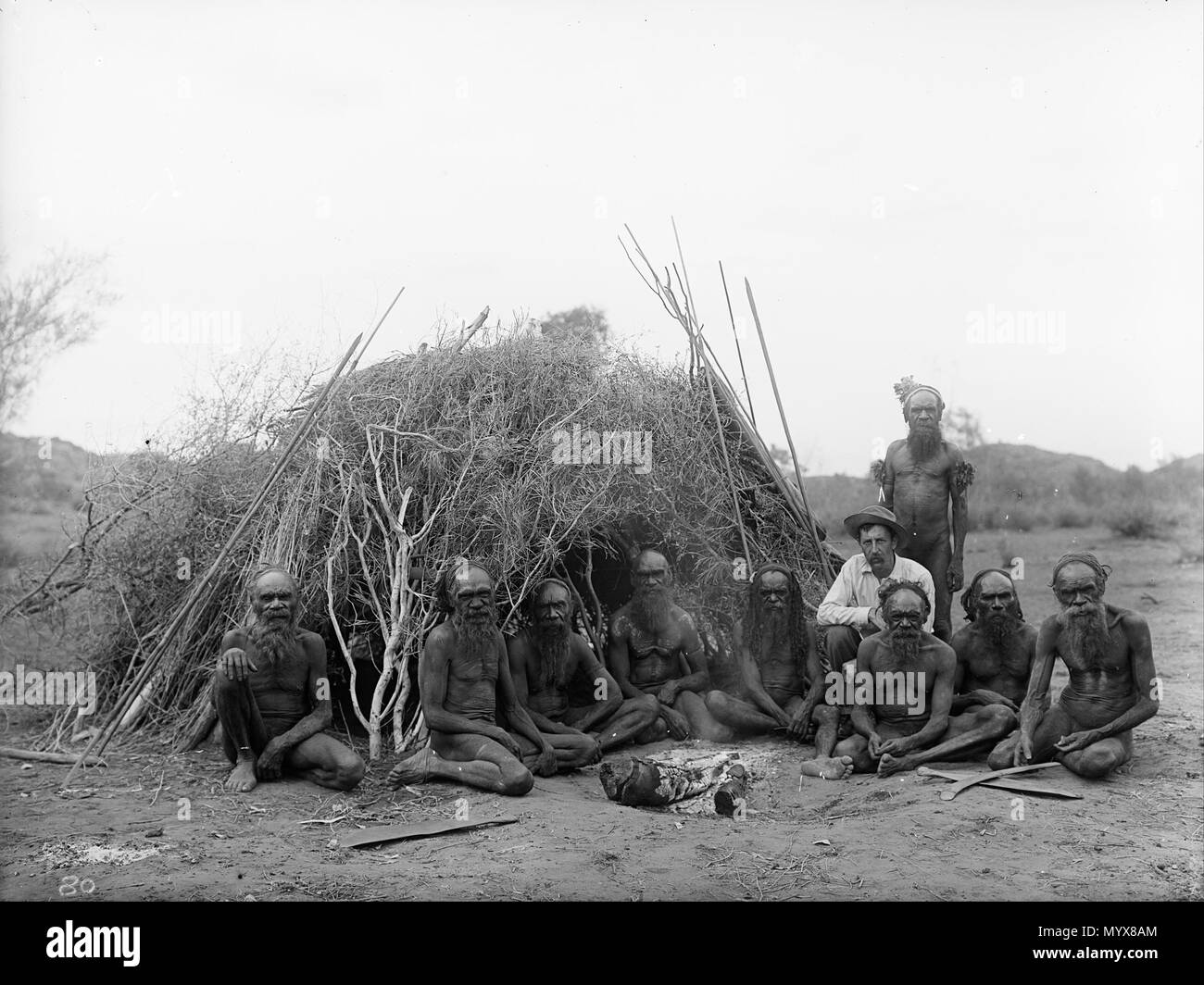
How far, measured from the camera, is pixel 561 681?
7676 mm

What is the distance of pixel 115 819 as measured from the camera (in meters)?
6.24

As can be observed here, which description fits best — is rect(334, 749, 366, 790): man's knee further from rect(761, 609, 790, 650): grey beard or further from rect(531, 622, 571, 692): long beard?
rect(761, 609, 790, 650): grey beard

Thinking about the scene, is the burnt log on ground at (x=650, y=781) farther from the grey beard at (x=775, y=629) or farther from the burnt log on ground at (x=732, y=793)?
the grey beard at (x=775, y=629)

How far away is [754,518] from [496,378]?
87.6 inches

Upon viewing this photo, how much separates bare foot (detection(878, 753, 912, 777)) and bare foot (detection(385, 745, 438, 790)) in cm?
256

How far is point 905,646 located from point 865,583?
932 mm

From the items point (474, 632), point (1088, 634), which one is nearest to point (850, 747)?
point (1088, 634)

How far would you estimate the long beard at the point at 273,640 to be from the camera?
6.86 metres

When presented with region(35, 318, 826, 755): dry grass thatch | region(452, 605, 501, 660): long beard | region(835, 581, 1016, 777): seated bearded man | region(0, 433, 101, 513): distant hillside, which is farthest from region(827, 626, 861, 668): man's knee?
region(0, 433, 101, 513): distant hillside

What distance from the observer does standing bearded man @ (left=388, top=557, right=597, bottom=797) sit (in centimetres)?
684

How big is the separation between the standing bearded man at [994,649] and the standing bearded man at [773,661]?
91 cm

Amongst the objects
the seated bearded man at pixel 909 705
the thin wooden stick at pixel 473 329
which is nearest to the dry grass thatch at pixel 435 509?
the thin wooden stick at pixel 473 329

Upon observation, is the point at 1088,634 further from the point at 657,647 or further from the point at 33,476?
the point at 33,476
